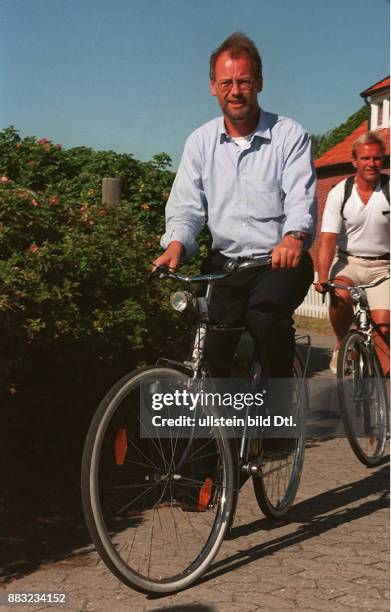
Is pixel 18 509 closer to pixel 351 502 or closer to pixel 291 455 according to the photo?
pixel 291 455

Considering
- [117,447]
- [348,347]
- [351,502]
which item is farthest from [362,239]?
[117,447]

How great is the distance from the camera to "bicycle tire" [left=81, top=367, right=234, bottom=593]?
3.75m

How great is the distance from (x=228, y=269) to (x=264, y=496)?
1.28 m

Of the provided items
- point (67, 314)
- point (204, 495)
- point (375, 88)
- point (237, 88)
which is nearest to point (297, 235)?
point (237, 88)

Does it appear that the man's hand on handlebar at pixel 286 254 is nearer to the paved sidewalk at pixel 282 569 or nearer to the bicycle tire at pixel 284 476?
the bicycle tire at pixel 284 476

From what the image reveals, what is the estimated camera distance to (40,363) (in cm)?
545

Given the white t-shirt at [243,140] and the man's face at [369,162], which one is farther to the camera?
the man's face at [369,162]

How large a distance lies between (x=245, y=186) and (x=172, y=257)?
1.64 feet

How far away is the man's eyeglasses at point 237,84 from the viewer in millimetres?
4422

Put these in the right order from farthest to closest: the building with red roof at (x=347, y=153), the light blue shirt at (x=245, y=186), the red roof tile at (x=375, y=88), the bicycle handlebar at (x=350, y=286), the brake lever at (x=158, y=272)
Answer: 1. the red roof tile at (x=375, y=88)
2. the building with red roof at (x=347, y=153)
3. the bicycle handlebar at (x=350, y=286)
4. the light blue shirt at (x=245, y=186)
5. the brake lever at (x=158, y=272)

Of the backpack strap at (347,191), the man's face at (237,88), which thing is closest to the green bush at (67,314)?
the man's face at (237,88)

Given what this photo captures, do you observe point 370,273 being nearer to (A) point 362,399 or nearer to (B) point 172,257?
(A) point 362,399

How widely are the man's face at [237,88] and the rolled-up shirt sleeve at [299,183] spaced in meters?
0.22

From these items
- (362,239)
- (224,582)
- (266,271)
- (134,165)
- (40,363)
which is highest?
(134,165)
